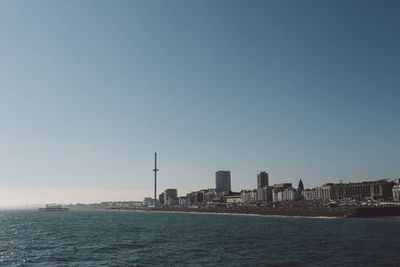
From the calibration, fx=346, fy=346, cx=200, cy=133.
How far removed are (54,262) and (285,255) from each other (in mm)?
33571

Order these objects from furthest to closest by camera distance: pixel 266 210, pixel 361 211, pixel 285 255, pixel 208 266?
1. pixel 266 210
2. pixel 361 211
3. pixel 285 255
4. pixel 208 266

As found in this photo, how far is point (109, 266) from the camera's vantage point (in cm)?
4525

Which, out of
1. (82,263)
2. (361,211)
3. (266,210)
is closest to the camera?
(82,263)

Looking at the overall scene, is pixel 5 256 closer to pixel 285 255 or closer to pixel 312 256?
pixel 285 255

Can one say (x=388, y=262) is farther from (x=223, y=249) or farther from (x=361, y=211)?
(x=361, y=211)

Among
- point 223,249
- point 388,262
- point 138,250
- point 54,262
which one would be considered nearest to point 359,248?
point 388,262

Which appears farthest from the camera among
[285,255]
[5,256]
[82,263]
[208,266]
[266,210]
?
[266,210]

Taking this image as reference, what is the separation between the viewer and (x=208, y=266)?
145 ft

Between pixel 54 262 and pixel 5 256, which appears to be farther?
pixel 5 256

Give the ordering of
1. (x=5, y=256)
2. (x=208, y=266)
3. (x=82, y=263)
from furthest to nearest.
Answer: (x=5, y=256), (x=82, y=263), (x=208, y=266)

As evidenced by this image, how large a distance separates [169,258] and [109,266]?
9.26 m

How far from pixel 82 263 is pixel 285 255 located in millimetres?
29304

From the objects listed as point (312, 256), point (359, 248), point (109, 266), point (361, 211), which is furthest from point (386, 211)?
point (109, 266)

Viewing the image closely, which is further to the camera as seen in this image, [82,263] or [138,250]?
[138,250]
